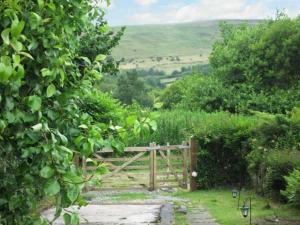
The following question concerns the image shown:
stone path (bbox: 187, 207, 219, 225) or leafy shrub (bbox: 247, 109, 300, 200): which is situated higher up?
leafy shrub (bbox: 247, 109, 300, 200)

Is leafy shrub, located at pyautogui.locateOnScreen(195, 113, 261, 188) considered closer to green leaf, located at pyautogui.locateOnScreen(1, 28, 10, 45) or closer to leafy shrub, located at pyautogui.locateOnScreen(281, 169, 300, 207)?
leafy shrub, located at pyautogui.locateOnScreen(281, 169, 300, 207)

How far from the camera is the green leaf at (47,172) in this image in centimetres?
271

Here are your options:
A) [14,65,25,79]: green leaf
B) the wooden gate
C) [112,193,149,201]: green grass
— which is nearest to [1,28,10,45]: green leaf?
[14,65,25,79]: green leaf

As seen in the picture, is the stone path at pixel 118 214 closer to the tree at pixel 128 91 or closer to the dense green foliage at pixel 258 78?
the dense green foliage at pixel 258 78

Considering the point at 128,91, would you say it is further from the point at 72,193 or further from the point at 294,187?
the point at 72,193

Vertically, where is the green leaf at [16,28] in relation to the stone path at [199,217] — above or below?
above

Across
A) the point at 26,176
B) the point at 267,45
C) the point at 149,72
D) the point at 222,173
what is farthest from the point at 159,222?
the point at 149,72

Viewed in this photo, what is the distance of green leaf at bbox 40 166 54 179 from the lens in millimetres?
2707

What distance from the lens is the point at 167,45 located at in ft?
545

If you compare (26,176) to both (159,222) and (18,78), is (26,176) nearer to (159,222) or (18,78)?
(18,78)

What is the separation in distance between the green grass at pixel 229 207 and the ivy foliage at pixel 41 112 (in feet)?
30.6

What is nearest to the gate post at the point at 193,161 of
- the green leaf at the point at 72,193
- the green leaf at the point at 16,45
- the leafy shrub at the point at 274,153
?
the leafy shrub at the point at 274,153

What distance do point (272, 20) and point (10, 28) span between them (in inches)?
1488

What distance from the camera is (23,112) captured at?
2756 millimetres
